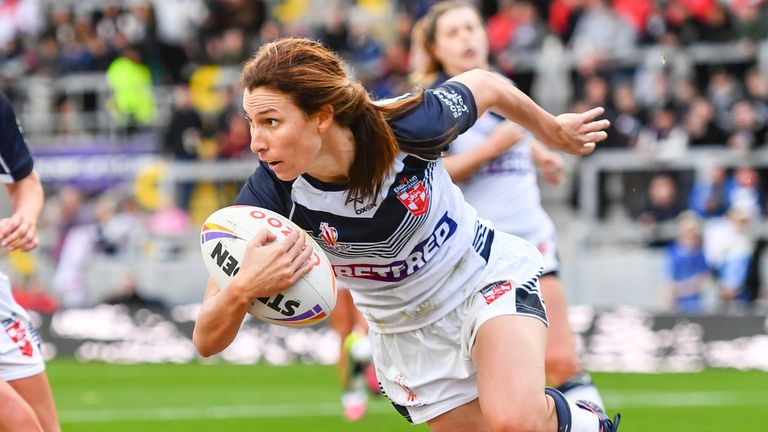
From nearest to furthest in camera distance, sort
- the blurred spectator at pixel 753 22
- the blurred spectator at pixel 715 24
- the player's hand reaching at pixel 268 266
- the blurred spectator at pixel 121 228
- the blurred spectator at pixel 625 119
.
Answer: the player's hand reaching at pixel 268 266 < the blurred spectator at pixel 625 119 < the blurred spectator at pixel 753 22 < the blurred spectator at pixel 715 24 < the blurred spectator at pixel 121 228

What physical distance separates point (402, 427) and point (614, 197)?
21.8 ft

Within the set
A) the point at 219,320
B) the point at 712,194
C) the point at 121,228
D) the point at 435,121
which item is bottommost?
the point at 121,228

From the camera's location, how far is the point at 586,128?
5230 millimetres

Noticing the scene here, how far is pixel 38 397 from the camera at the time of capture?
5.41 metres

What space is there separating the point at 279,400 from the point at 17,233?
18.7 ft

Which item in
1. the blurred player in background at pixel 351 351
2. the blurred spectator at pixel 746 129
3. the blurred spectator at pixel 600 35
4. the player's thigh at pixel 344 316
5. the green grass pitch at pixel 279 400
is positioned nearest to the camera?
the blurred player in background at pixel 351 351

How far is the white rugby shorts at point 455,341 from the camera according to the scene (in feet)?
16.4

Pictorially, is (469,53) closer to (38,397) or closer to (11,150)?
(11,150)

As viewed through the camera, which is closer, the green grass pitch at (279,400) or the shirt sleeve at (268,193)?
the shirt sleeve at (268,193)

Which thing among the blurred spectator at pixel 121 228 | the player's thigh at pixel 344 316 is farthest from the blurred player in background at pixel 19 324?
the blurred spectator at pixel 121 228

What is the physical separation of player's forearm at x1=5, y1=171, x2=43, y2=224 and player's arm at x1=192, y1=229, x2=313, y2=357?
1486 mm

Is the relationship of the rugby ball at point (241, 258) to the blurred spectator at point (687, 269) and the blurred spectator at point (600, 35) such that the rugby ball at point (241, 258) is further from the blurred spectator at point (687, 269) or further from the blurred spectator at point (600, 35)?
the blurred spectator at point (600, 35)

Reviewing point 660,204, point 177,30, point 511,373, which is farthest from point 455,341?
point 177,30

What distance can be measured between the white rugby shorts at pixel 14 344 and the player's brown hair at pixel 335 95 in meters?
1.51
